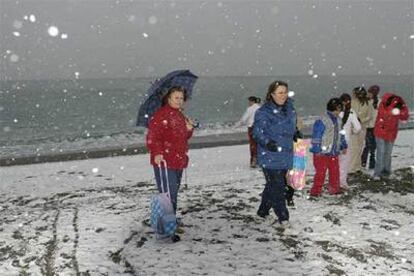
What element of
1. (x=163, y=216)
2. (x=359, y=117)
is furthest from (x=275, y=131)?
(x=359, y=117)

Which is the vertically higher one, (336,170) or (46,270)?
(336,170)

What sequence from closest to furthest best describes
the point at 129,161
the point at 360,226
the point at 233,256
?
1. the point at 233,256
2. the point at 360,226
3. the point at 129,161

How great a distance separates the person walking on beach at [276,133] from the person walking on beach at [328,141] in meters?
1.79

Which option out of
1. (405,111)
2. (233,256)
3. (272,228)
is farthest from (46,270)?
(405,111)

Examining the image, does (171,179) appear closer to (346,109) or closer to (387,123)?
(346,109)

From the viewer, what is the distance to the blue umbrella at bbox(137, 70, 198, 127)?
609 cm

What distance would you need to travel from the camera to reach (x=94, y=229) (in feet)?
23.0

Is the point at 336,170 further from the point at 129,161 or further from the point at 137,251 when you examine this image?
the point at 129,161

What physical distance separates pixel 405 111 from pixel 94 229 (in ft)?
23.2

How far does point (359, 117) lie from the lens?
10742 millimetres

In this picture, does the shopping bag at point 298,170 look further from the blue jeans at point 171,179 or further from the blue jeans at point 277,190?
the blue jeans at point 171,179

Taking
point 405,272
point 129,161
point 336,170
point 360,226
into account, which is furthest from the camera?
point 129,161

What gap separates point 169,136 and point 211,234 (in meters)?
1.64

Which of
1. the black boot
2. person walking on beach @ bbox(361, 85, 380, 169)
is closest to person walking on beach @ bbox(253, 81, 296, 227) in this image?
the black boot
